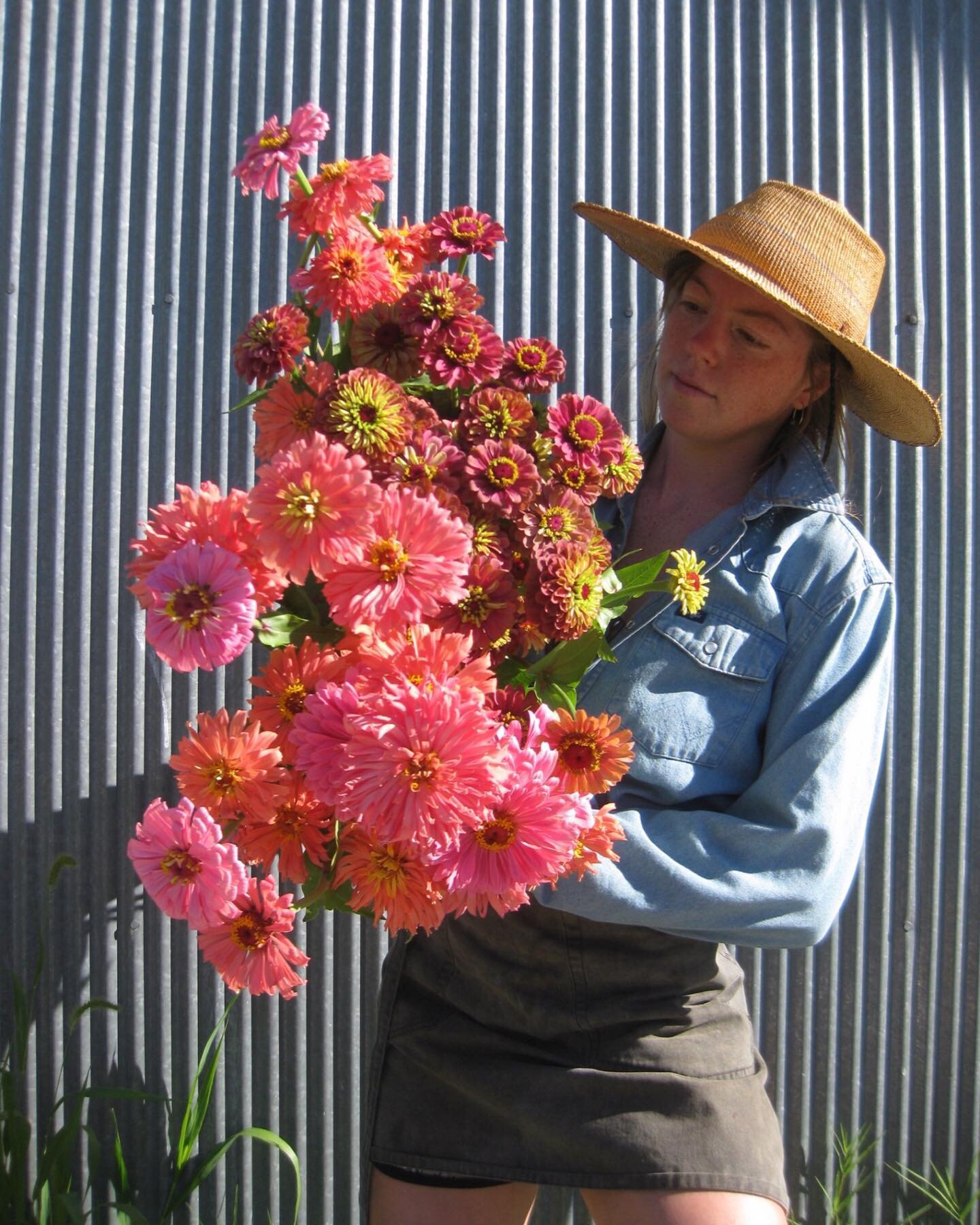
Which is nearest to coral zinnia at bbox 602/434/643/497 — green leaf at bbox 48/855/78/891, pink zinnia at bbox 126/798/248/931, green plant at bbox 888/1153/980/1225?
pink zinnia at bbox 126/798/248/931

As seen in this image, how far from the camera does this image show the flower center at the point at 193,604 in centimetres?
68

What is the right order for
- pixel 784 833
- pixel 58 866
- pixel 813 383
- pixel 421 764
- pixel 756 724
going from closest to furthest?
pixel 421 764 → pixel 784 833 → pixel 756 724 → pixel 813 383 → pixel 58 866

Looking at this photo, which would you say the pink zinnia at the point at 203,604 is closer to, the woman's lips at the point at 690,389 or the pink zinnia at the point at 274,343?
the pink zinnia at the point at 274,343

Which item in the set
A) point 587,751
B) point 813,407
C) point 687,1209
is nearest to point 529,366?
point 587,751

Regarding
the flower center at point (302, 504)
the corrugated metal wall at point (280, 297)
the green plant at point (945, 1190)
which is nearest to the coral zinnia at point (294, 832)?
the flower center at point (302, 504)

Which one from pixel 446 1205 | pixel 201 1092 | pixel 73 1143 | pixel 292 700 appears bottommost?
pixel 73 1143

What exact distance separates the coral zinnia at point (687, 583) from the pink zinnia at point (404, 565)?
0.27 meters

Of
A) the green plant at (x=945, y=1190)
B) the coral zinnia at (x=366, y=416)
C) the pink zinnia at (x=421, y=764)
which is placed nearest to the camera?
the pink zinnia at (x=421, y=764)

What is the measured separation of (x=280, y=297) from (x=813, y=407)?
94 centimetres

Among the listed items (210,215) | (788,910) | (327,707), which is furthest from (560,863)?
(210,215)

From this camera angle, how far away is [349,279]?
889 millimetres

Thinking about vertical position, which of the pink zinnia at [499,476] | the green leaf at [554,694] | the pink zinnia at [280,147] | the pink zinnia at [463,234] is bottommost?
the green leaf at [554,694]

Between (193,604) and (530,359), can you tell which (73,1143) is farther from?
(530,359)

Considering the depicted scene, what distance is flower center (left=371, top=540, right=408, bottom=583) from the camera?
0.70m
